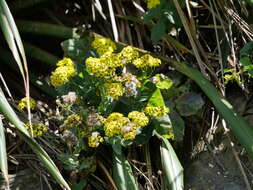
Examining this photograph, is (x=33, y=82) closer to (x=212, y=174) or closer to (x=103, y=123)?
(x=103, y=123)

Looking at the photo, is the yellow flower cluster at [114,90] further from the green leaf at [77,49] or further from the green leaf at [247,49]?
the green leaf at [247,49]

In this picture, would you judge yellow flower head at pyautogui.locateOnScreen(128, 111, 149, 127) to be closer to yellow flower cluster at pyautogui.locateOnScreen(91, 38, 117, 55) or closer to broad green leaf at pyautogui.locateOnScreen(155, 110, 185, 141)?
broad green leaf at pyautogui.locateOnScreen(155, 110, 185, 141)

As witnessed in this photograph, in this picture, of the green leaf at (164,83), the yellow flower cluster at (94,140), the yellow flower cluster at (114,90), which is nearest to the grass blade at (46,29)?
the green leaf at (164,83)

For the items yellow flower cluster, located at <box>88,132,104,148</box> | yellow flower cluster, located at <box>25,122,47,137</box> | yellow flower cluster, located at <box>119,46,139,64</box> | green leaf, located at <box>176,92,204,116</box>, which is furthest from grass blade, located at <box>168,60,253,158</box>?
yellow flower cluster, located at <box>25,122,47,137</box>

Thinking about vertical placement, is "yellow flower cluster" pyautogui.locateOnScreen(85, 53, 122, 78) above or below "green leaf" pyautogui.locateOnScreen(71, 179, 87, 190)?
above

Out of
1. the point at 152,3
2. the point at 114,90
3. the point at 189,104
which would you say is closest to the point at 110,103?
the point at 114,90

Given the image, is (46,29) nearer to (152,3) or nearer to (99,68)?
(152,3)

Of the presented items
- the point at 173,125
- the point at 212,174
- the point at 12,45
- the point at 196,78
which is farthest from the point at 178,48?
the point at 12,45
